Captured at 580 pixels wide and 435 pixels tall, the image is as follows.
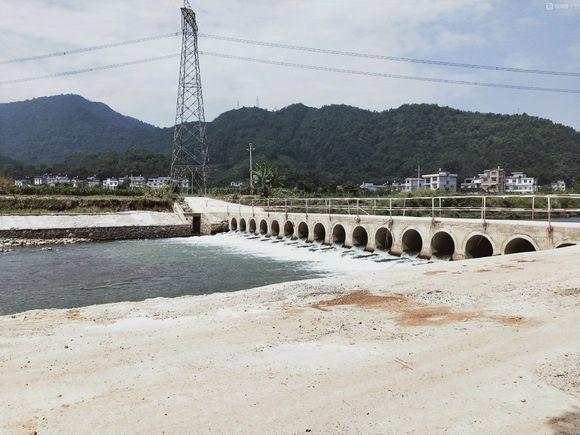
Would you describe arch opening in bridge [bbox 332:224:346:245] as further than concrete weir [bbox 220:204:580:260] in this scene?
Yes

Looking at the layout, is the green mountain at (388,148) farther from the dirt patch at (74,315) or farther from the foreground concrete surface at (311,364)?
the foreground concrete surface at (311,364)

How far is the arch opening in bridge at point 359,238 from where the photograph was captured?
2797cm

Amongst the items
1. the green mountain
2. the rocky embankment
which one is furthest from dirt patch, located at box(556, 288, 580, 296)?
the green mountain

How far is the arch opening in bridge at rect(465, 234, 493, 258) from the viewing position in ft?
63.5

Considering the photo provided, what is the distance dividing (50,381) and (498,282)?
926cm

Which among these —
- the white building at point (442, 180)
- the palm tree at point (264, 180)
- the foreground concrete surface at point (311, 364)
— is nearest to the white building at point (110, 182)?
the palm tree at point (264, 180)

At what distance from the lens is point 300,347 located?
686 centimetres

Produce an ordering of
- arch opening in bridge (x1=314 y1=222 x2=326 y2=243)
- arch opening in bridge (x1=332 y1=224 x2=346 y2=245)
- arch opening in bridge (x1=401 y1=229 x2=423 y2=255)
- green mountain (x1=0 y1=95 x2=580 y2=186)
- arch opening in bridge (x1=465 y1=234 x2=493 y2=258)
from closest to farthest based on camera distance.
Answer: arch opening in bridge (x1=465 y1=234 x2=493 y2=258) → arch opening in bridge (x1=401 y1=229 x2=423 y2=255) → arch opening in bridge (x1=332 y1=224 x2=346 y2=245) → arch opening in bridge (x1=314 y1=222 x2=326 y2=243) → green mountain (x1=0 y1=95 x2=580 y2=186)

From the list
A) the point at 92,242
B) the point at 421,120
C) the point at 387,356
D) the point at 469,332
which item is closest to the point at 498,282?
the point at 469,332

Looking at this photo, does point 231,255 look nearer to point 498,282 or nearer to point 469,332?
point 498,282

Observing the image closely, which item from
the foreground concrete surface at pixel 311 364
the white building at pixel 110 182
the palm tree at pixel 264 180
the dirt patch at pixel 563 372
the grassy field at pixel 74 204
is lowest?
the foreground concrete surface at pixel 311 364

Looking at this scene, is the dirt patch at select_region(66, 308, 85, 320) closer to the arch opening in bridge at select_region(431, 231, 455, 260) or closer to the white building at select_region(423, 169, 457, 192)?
the arch opening in bridge at select_region(431, 231, 455, 260)

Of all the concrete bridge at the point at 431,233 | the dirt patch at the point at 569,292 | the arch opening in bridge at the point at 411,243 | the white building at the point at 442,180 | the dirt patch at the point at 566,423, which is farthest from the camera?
the white building at the point at 442,180

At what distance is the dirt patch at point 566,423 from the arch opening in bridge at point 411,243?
62.2 feet
